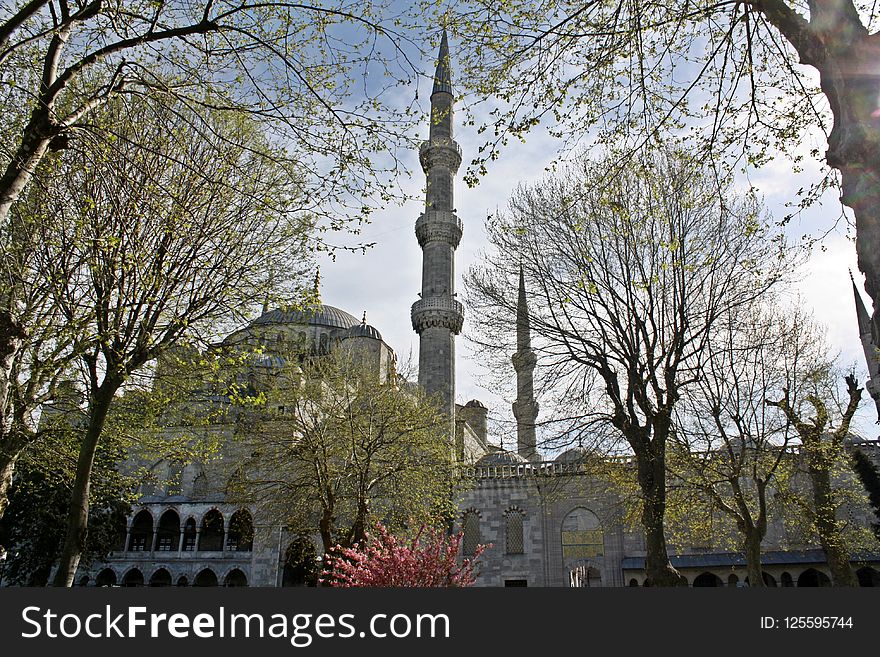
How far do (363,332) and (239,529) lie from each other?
16.6 meters

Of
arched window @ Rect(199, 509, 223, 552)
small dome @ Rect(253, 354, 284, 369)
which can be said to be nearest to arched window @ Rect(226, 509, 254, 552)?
arched window @ Rect(199, 509, 223, 552)

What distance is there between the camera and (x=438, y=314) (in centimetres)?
3394

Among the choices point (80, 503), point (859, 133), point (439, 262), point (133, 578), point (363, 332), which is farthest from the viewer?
point (363, 332)

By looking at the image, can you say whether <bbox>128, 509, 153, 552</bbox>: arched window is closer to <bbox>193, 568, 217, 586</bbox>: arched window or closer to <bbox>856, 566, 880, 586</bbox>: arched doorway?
<bbox>193, 568, 217, 586</bbox>: arched window

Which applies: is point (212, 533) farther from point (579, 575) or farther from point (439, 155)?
point (439, 155)

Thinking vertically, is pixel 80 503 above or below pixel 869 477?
below

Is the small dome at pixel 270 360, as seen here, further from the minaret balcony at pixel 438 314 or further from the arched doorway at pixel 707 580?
the arched doorway at pixel 707 580

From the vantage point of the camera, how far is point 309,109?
8.23m

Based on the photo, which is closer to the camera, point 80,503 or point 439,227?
point 80,503

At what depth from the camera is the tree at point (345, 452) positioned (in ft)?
65.4

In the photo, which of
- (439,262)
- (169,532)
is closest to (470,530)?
(439,262)

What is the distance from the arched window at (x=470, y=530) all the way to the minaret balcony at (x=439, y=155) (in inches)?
771

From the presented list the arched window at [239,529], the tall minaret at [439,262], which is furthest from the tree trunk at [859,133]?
the arched window at [239,529]

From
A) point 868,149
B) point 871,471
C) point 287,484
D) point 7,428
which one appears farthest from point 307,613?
point 871,471
